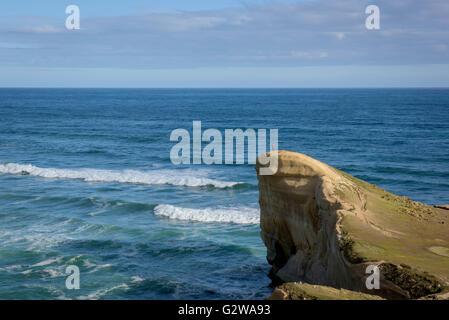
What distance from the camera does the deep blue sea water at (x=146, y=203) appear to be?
19938 millimetres

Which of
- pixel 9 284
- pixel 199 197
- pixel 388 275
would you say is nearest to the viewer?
pixel 388 275

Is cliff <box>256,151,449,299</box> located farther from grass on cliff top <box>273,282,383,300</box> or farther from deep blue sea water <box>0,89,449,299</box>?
deep blue sea water <box>0,89,449,299</box>

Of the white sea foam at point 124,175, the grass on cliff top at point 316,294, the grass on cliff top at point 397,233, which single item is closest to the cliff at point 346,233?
the grass on cliff top at point 397,233

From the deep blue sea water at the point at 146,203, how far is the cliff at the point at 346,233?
2.60 meters

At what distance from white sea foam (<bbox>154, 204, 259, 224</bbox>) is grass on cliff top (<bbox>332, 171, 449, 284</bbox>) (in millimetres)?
11403

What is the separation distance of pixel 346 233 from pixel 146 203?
64.4 ft

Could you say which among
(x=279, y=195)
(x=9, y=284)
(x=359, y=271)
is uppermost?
(x=279, y=195)

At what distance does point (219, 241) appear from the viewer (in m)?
24.5

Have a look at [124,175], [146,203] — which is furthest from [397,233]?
[124,175]

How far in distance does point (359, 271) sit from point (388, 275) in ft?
2.63

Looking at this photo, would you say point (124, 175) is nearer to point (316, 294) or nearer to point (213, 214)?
point (213, 214)

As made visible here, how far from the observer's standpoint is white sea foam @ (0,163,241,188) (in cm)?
3809

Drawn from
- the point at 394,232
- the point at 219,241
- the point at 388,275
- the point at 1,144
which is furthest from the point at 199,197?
the point at 1,144

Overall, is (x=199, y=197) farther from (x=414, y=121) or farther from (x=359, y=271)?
(x=414, y=121)
